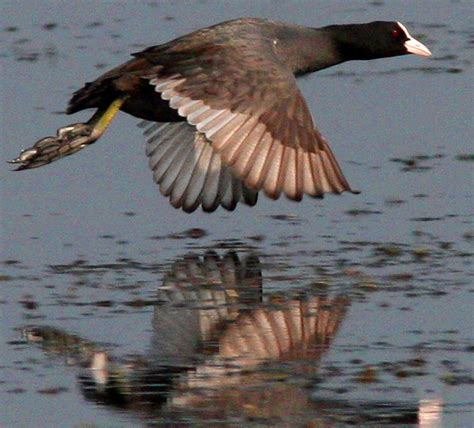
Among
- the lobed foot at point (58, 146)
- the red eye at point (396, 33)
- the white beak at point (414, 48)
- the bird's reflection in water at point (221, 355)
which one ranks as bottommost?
the bird's reflection in water at point (221, 355)

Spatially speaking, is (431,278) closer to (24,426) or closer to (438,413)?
(438,413)

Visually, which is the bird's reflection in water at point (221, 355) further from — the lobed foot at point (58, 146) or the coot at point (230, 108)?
the lobed foot at point (58, 146)

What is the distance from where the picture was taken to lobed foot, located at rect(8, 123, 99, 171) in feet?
34.2

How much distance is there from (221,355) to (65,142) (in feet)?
8.87

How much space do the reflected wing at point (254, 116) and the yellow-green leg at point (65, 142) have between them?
2.33 feet

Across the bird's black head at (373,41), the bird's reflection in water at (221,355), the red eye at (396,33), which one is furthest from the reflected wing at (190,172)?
the red eye at (396,33)

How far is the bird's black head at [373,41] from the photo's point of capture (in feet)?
36.6

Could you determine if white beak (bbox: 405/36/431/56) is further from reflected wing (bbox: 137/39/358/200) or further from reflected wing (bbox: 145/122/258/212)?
reflected wing (bbox: 137/39/358/200)

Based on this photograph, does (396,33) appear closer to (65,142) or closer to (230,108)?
(65,142)

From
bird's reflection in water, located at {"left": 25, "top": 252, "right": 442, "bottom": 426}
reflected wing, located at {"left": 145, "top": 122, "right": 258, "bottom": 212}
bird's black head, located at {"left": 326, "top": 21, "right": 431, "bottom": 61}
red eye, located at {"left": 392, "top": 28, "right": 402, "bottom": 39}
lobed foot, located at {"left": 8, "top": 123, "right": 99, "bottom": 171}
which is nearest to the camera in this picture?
bird's reflection in water, located at {"left": 25, "top": 252, "right": 442, "bottom": 426}

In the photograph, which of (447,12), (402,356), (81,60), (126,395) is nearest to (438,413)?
(402,356)

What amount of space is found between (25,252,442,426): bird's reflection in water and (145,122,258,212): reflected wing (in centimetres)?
118

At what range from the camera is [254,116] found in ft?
30.0

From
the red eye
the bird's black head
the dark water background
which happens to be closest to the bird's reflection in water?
the dark water background
